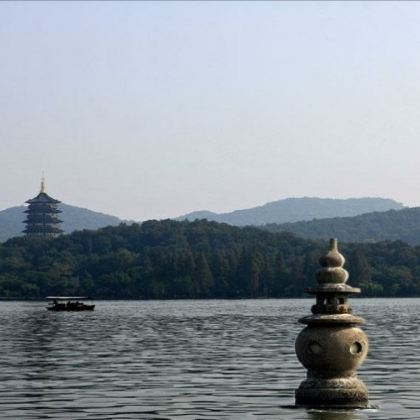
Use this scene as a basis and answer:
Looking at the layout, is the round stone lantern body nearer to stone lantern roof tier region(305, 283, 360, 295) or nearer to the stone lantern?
the stone lantern

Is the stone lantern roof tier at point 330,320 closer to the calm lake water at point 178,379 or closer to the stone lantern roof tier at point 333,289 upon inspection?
the stone lantern roof tier at point 333,289

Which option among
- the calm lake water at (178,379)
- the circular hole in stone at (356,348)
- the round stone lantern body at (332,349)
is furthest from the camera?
the calm lake water at (178,379)

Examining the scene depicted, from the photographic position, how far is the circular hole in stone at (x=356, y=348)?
34.8 meters

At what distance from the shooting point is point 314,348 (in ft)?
114

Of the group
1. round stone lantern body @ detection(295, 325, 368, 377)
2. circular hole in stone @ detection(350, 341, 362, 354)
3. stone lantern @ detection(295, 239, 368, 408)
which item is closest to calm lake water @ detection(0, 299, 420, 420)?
stone lantern @ detection(295, 239, 368, 408)

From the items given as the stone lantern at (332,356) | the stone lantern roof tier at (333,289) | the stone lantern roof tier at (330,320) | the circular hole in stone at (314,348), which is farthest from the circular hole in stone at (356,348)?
the stone lantern roof tier at (333,289)

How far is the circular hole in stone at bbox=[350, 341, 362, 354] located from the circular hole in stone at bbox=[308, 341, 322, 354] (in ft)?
2.86

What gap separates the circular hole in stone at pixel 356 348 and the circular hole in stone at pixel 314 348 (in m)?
0.87

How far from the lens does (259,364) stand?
5644cm

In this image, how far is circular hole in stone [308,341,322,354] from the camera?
34.7 m

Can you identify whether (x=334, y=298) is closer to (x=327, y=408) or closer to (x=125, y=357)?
(x=327, y=408)

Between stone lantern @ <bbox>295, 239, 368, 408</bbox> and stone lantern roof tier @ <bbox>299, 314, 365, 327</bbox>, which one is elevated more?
stone lantern roof tier @ <bbox>299, 314, 365, 327</bbox>

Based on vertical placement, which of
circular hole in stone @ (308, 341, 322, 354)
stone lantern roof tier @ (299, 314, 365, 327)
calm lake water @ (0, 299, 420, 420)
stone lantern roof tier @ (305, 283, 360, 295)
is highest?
stone lantern roof tier @ (305, 283, 360, 295)

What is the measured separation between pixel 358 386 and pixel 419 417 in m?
2.18
